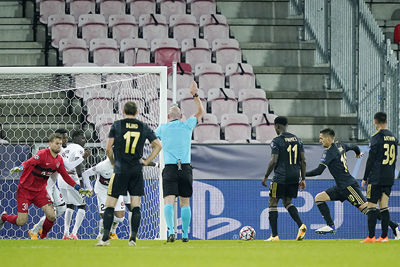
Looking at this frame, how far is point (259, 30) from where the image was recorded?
20.2m

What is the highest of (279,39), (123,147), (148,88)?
(279,39)

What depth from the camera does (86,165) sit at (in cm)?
1600

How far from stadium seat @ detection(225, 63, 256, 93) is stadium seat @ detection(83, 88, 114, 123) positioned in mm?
3055

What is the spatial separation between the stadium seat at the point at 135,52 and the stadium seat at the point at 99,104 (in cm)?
201

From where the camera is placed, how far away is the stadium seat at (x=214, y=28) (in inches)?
767

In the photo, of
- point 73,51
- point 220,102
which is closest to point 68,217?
point 220,102

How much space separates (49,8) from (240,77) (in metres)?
4.55

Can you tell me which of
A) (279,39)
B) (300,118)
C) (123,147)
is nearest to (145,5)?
(279,39)

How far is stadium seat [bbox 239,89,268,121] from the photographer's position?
1773 centimetres

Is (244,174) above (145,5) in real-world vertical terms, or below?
below

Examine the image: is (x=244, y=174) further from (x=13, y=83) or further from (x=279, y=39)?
(x=279, y=39)

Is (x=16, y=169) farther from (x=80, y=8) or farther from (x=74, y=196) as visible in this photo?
(x=80, y=8)

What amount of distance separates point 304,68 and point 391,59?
109 inches

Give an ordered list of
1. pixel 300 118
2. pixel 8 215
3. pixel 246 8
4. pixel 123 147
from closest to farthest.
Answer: pixel 123 147 < pixel 8 215 < pixel 300 118 < pixel 246 8
